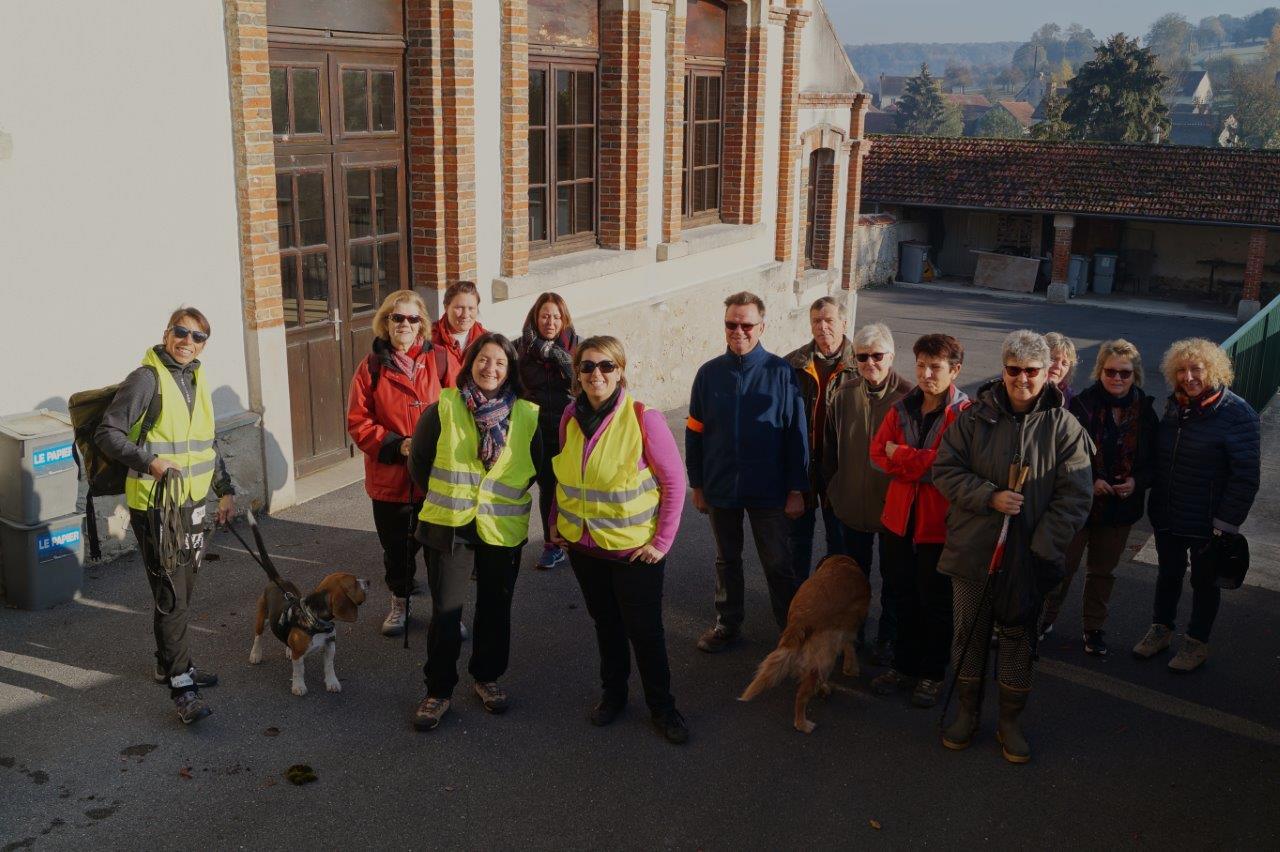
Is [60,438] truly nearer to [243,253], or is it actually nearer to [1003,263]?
[243,253]

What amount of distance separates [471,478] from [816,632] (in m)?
1.78

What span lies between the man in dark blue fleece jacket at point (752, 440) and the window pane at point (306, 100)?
427 cm

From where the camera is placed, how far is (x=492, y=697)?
563 centimetres

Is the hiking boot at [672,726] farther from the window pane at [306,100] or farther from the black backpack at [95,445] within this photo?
the window pane at [306,100]

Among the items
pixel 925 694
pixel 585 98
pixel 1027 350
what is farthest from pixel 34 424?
pixel 585 98

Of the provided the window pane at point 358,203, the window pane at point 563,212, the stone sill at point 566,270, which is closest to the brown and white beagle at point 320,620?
the window pane at point 358,203

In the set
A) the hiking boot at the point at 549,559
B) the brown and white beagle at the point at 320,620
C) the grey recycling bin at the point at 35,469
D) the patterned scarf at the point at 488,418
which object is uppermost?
the patterned scarf at the point at 488,418

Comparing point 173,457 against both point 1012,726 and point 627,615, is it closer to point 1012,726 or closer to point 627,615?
point 627,615

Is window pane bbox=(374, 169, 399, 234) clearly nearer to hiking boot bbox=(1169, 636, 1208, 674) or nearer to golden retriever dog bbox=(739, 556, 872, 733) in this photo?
golden retriever dog bbox=(739, 556, 872, 733)

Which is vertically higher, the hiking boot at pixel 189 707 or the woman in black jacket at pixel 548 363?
the woman in black jacket at pixel 548 363

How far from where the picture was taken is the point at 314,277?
897 centimetres

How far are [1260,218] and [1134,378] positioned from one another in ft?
76.2

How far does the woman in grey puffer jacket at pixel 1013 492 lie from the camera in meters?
4.94

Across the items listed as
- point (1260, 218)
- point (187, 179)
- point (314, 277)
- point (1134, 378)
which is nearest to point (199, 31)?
point (187, 179)
